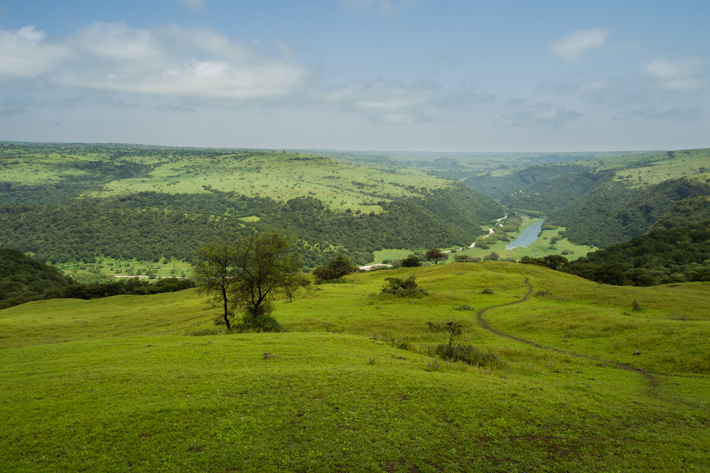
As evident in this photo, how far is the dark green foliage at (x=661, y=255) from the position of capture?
3642 inches

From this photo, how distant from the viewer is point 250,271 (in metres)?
33.1

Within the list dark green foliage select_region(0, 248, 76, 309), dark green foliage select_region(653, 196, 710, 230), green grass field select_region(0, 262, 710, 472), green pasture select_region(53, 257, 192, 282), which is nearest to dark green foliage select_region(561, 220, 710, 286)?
dark green foliage select_region(653, 196, 710, 230)

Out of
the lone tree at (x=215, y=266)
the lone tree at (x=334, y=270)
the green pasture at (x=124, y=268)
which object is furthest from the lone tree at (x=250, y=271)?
the green pasture at (x=124, y=268)

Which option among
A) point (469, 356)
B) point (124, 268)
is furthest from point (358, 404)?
point (124, 268)

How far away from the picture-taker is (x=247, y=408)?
13.6 m

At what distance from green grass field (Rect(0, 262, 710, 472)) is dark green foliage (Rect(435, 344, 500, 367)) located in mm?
527

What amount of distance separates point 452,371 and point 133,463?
15.8 m

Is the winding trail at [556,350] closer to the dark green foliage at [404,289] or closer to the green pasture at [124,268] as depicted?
the dark green foliage at [404,289]

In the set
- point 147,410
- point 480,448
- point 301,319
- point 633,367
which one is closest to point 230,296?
point 301,319

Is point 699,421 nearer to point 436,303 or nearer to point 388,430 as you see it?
point 388,430

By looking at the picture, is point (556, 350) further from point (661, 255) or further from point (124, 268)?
point (124, 268)

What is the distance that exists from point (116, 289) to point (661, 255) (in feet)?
564

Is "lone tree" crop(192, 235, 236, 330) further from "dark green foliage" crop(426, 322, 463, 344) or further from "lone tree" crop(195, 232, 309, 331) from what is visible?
"dark green foliage" crop(426, 322, 463, 344)

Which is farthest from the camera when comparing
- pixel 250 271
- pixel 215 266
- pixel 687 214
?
pixel 687 214
